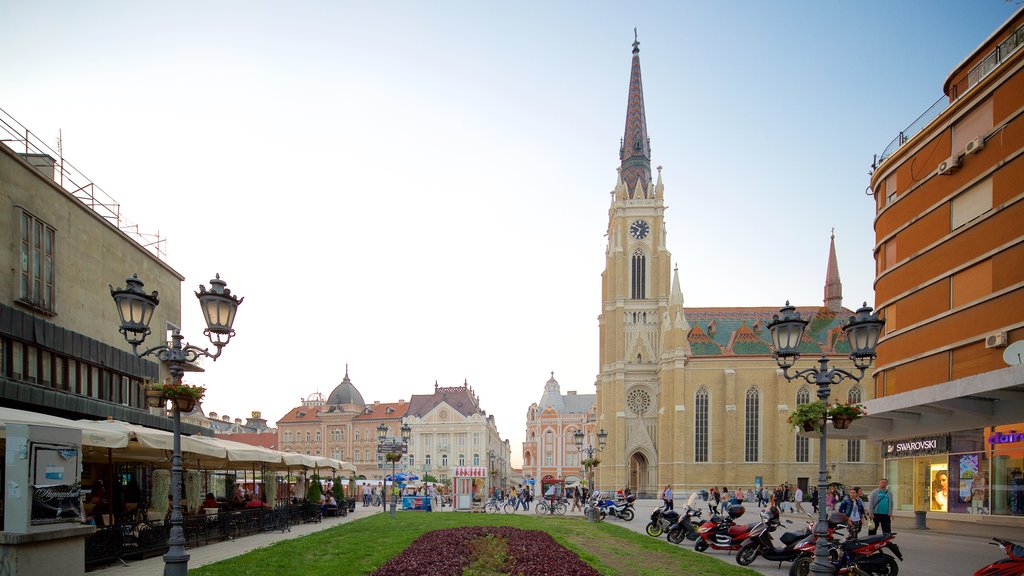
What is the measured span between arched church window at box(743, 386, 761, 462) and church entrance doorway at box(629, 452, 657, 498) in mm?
9664

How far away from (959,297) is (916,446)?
7430 mm

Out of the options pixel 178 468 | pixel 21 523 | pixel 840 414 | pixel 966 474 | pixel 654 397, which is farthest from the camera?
pixel 654 397

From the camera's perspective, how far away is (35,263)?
803 inches

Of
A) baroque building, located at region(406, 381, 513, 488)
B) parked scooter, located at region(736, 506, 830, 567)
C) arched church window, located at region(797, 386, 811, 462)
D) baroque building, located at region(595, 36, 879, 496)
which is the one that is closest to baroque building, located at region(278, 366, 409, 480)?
baroque building, located at region(406, 381, 513, 488)

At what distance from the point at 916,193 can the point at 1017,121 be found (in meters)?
6.76

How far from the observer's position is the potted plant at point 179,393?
36.5 ft

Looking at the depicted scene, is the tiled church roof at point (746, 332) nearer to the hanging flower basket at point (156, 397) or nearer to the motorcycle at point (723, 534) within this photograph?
the motorcycle at point (723, 534)

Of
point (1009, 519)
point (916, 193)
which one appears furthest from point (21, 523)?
point (916, 193)

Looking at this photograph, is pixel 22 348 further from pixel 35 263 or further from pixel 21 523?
pixel 21 523

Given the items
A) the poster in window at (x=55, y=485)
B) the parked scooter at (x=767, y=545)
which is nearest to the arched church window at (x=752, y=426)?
the parked scooter at (x=767, y=545)

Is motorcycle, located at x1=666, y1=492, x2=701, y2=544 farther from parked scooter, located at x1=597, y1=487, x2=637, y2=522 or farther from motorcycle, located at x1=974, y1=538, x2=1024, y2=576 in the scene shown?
parked scooter, located at x1=597, y1=487, x2=637, y2=522

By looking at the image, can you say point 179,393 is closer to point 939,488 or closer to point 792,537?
point 792,537

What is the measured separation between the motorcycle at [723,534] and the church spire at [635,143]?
61.5 meters

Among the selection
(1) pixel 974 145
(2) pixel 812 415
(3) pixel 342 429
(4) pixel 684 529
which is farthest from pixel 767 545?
(3) pixel 342 429
